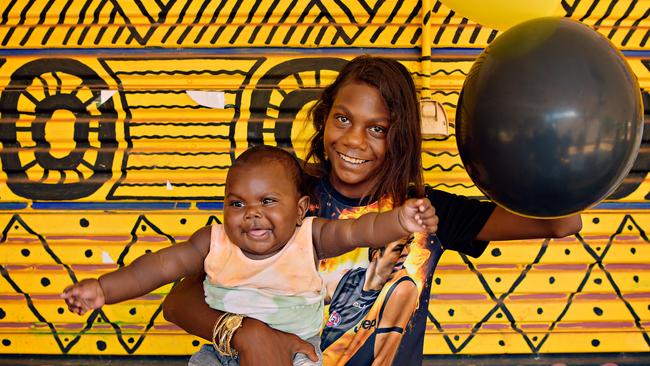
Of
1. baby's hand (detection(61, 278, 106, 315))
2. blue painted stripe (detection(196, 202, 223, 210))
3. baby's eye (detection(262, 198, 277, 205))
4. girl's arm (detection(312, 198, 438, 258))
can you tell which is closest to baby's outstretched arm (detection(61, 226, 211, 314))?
baby's hand (detection(61, 278, 106, 315))

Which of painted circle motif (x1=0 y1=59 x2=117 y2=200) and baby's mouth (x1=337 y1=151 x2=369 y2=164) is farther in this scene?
painted circle motif (x1=0 y1=59 x2=117 y2=200)

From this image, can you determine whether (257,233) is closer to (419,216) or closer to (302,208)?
(302,208)

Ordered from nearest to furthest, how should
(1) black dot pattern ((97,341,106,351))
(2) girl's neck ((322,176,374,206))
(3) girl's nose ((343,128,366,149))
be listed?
(3) girl's nose ((343,128,366,149)) → (2) girl's neck ((322,176,374,206)) → (1) black dot pattern ((97,341,106,351))

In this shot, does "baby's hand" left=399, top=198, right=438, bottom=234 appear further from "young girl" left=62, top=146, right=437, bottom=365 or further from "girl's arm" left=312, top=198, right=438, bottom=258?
"young girl" left=62, top=146, right=437, bottom=365

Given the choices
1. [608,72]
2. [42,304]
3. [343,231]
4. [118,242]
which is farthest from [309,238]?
[42,304]

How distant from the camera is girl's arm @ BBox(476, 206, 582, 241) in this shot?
2119 mm

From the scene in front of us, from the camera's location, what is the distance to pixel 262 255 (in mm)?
2213

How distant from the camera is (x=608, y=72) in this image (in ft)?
5.62

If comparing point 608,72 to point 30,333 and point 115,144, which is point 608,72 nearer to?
point 115,144

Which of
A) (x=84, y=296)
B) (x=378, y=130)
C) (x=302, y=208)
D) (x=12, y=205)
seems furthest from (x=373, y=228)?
(x=12, y=205)

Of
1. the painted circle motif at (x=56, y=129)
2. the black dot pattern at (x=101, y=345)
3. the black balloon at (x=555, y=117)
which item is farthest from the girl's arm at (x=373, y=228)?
the black dot pattern at (x=101, y=345)

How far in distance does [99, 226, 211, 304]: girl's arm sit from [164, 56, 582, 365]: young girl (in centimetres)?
10

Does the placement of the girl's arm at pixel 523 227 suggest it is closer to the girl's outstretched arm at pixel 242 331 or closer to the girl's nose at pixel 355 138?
the girl's nose at pixel 355 138

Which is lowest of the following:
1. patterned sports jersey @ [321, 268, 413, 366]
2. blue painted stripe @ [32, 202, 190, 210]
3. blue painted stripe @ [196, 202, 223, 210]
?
patterned sports jersey @ [321, 268, 413, 366]
